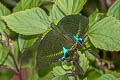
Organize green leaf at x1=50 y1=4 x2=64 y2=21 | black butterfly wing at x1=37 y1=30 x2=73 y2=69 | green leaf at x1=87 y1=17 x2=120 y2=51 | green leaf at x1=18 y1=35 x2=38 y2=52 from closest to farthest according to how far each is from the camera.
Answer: black butterfly wing at x1=37 y1=30 x2=73 y2=69
green leaf at x1=87 y1=17 x2=120 y2=51
green leaf at x1=50 y1=4 x2=64 y2=21
green leaf at x1=18 y1=35 x2=38 y2=52

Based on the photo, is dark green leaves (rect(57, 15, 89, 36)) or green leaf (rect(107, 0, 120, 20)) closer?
dark green leaves (rect(57, 15, 89, 36))

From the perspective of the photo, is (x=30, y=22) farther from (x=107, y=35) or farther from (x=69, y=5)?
(x=107, y=35)

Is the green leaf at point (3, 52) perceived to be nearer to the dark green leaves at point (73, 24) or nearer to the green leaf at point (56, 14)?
the green leaf at point (56, 14)

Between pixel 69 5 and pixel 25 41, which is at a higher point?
pixel 69 5

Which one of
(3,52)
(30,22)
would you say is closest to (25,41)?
(3,52)

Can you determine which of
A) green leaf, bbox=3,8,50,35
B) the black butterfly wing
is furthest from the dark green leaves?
green leaf, bbox=3,8,50,35

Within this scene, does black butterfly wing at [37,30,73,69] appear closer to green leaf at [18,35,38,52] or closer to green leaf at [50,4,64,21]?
green leaf at [50,4,64,21]
